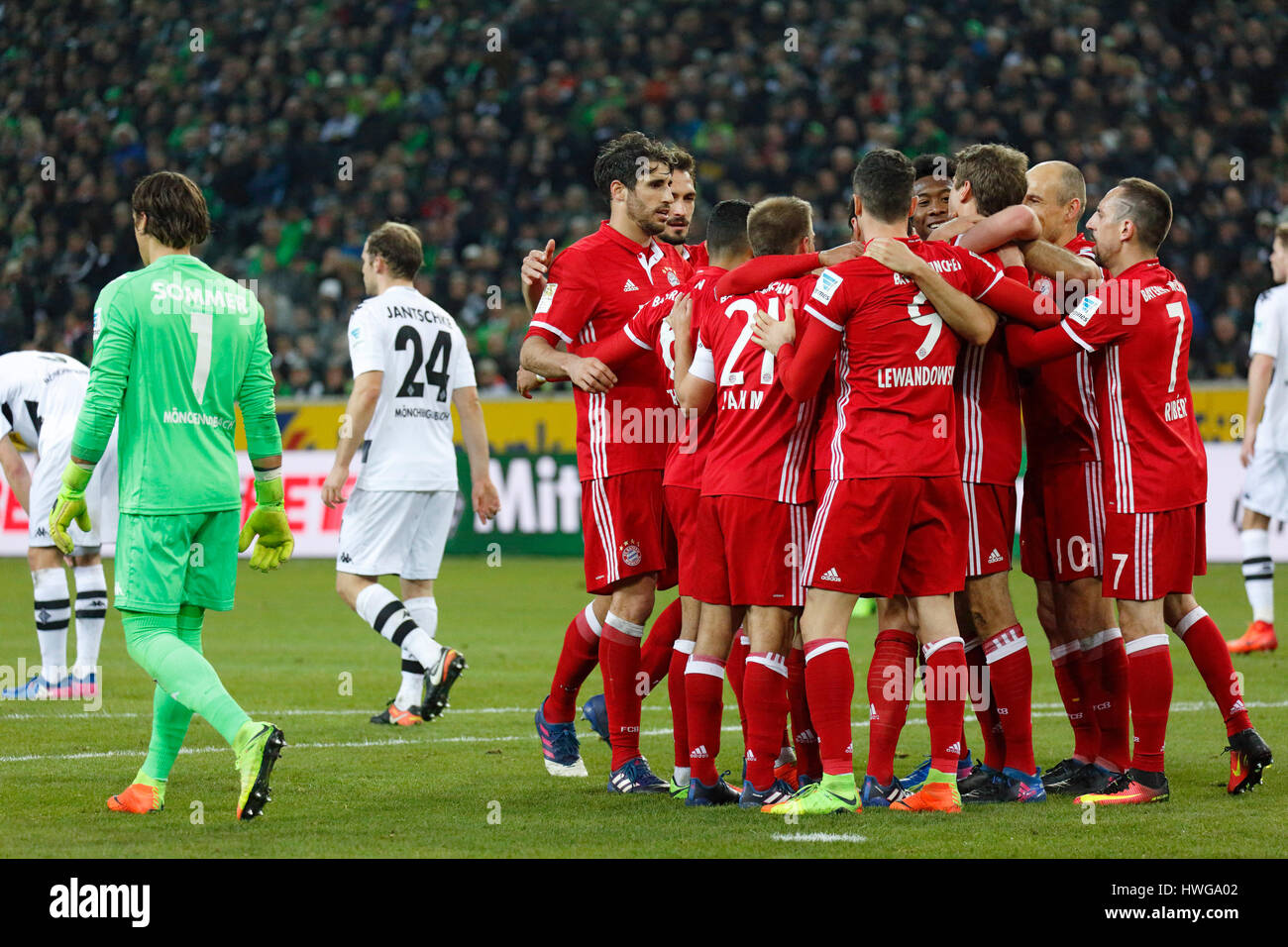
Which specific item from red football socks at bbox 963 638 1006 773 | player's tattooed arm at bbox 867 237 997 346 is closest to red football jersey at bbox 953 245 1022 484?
player's tattooed arm at bbox 867 237 997 346

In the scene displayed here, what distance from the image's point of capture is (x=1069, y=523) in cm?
612

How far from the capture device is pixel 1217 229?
779 inches

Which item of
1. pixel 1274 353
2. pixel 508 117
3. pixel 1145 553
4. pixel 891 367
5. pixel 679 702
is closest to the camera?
pixel 891 367

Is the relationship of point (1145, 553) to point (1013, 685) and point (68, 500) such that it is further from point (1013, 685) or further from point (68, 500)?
point (68, 500)

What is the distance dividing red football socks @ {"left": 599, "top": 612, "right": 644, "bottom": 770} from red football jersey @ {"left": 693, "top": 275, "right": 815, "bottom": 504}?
0.94 meters

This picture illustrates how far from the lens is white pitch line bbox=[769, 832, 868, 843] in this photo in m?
4.97

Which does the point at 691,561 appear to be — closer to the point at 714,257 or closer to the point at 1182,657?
the point at 714,257

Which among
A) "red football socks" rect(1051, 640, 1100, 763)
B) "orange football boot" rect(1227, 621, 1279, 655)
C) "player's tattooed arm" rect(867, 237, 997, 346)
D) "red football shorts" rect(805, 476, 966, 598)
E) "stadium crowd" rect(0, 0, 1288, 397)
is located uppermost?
"stadium crowd" rect(0, 0, 1288, 397)

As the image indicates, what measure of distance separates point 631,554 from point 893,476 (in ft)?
4.57

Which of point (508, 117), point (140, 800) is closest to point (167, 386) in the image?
point (140, 800)

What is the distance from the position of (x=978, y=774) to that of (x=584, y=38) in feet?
63.0

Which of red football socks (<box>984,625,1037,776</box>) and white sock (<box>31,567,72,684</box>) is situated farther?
white sock (<box>31,567,72,684</box>)

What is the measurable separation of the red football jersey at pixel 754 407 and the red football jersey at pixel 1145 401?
3.65ft

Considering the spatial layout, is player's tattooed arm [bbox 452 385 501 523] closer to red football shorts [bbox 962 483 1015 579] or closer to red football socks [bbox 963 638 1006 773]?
red football socks [bbox 963 638 1006 773]
